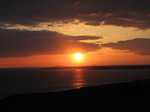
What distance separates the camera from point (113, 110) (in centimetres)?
1284

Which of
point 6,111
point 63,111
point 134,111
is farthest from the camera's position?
point 6,111

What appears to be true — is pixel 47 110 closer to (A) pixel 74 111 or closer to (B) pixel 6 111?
(A) pixel 74 111

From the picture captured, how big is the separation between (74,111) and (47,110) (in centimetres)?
188

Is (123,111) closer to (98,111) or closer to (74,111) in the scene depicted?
(98,111)

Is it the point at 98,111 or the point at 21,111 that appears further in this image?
the point at 21,111

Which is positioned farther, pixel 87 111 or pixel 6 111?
pixel 6 111

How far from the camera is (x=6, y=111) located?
1404 centimetres

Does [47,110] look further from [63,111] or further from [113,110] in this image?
[113,110]

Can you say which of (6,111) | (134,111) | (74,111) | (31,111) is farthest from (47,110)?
(134,111)

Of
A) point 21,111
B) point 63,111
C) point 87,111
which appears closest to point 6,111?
point 21,111

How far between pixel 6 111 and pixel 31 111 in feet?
5.91

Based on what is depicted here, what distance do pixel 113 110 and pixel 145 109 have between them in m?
1.88

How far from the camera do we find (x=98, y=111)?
1277 cm

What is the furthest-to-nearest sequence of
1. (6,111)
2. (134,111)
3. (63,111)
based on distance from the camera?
(6,111) < (63,111) < (134,111)
